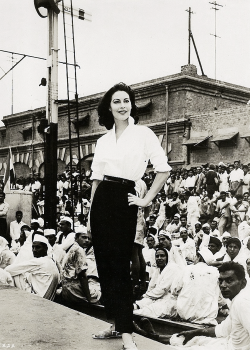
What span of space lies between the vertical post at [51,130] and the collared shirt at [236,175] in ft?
20.7

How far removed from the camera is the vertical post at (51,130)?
8.17 m

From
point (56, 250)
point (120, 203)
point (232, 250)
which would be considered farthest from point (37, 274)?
point (120, 203)

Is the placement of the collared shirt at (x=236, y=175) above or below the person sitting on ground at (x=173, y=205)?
above

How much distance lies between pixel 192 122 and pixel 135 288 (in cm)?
1173

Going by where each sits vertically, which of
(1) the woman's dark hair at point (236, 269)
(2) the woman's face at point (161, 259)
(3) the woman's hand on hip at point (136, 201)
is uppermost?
(3) the woman's hand on hip at point (136, 201)

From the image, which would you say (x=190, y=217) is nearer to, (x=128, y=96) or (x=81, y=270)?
(x=81, y=270)

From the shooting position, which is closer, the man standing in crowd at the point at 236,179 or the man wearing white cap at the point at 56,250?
the man wearing white cap at the point at 56,250

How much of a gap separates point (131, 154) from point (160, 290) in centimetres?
382

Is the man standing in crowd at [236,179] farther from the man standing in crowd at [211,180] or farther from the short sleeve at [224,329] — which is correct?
the short sleeve at [224,329]

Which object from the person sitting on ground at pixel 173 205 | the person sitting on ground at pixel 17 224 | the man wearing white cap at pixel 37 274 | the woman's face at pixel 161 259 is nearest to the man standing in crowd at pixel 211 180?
the person sitting on ground at pixel 173 205

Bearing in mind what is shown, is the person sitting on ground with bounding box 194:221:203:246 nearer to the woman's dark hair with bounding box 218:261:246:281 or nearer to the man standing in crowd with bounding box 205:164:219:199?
the man standing in crowd with bounding box 205:164:219:199

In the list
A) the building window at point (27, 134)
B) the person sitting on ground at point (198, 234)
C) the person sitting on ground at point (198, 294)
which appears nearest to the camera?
the person sitting on ground at point (198, 294)

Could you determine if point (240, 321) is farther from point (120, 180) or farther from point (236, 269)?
point (120, 180)

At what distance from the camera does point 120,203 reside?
8.40ft
